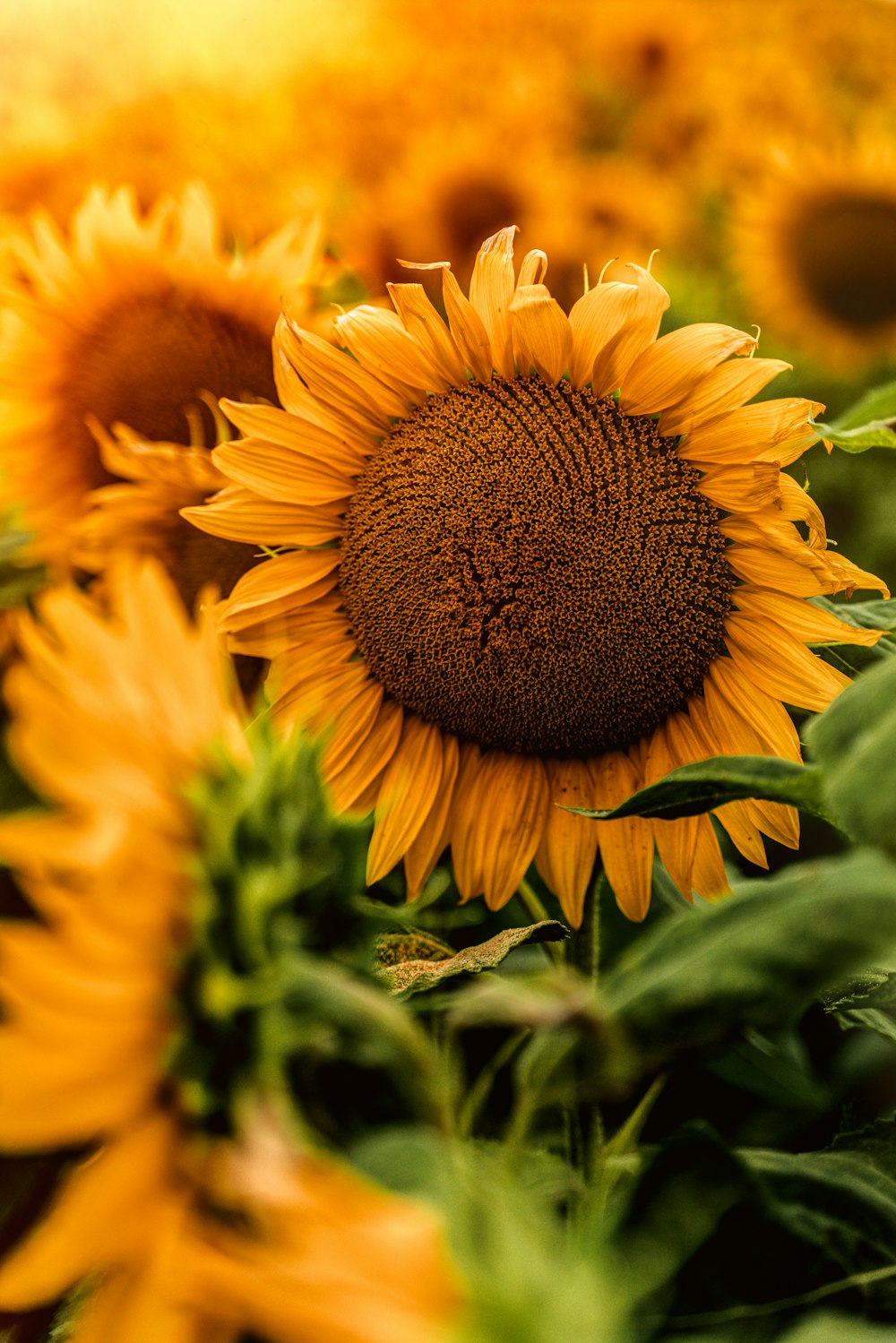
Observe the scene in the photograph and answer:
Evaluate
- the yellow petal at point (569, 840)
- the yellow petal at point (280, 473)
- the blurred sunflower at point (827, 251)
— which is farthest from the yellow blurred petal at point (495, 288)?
the blurred sunflower at point (827, 251)

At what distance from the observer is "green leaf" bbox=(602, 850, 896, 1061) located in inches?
9.5

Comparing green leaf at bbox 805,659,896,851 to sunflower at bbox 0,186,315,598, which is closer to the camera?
green leaf at bbox 805,659,896,851

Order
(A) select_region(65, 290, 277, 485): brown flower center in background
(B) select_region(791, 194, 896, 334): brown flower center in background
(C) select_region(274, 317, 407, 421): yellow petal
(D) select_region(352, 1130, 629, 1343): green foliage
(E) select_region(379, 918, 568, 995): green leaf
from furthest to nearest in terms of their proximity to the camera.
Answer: (B) select_region(791, 194, 896, 334): brown flower center in background
(A) select_region(65, 290, 277, 485): brown flower center in background
(C) select_region(274, 317, 407, 421): yellow petal
(E) select_region(379, 918, 568, 995): green leaf
(D) select_region(352, 1130, 629, 1343): green foliage

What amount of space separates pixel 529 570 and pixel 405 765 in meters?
0.13

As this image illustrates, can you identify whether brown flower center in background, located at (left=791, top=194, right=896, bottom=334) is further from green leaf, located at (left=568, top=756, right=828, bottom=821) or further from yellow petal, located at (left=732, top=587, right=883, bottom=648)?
green leaf, located at (left=568, top=756, right=828, bottom=821)

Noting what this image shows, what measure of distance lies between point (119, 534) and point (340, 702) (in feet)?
0.75

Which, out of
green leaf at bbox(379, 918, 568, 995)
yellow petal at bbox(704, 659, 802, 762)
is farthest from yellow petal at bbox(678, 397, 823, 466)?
green leaf at bbox(379, 918, 568, 995)

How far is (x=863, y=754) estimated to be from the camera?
0.96 feet

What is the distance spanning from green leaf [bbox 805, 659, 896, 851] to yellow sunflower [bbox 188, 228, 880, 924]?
0.17 meters

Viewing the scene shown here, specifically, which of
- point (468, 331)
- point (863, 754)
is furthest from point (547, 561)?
point (863, 754)

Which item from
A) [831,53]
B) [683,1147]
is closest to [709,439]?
[683,1147]

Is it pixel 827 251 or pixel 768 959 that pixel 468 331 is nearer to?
pixel 768 959

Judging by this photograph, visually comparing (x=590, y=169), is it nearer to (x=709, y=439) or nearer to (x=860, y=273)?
(x=860, y=273)

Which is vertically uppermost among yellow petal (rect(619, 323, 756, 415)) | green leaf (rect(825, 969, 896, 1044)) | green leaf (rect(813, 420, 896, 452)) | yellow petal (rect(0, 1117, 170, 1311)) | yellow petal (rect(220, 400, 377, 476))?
yellow petal (rect(220, 400, 377, 476))
